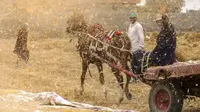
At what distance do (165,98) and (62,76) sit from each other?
725 centimetres

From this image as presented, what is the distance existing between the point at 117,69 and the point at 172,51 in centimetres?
202

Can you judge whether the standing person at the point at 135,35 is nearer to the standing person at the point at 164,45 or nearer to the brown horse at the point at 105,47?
the brown horse at the point at 105,47

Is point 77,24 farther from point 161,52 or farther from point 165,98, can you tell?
point 165,98

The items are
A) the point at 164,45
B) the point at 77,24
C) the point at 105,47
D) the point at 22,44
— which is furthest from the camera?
the point at 22,44

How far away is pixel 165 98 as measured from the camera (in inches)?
364

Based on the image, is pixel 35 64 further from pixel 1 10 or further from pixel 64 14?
pixel 1 10

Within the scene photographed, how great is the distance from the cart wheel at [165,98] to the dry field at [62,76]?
1430mm

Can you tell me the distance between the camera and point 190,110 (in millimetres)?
10812

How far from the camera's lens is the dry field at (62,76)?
38.8 ft

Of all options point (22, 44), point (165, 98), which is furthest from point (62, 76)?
point (165, 98)

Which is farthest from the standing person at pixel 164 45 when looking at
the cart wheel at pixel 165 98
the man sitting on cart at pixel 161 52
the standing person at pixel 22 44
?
the standing person at pixel 22 44

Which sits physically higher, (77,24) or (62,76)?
(77,24)

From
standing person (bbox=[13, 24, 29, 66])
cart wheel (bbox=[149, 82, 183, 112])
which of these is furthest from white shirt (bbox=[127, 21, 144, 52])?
standing person (bbox=[13, 24, 29, 66])

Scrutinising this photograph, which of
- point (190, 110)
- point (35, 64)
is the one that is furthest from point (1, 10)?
point (190, 110)
